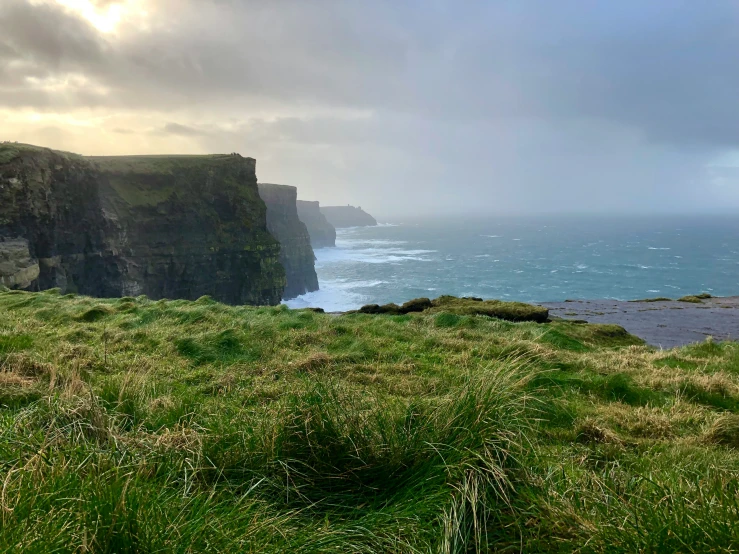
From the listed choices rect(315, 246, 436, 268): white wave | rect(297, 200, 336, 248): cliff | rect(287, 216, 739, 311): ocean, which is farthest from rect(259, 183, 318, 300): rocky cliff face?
rect(297, 200, 336, 248): cliff

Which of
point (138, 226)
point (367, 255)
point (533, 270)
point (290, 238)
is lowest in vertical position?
point (367, 255)

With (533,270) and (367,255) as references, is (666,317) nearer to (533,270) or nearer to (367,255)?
(533,270)

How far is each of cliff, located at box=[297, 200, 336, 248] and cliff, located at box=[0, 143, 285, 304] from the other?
112126 millimetres

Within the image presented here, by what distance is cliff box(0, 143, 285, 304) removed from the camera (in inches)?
1777

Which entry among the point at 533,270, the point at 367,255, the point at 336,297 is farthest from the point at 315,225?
the point at 533,270

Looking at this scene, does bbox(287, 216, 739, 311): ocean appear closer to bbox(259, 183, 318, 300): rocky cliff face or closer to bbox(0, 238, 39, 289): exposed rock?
bbox(259, 183, 318, 300): rocky cliff face

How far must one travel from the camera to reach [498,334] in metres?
12.9

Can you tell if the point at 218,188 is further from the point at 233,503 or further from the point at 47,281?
the point at 233,503

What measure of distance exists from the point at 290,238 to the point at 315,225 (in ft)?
258

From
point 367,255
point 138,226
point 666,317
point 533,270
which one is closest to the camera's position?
point 666,317

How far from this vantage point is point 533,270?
10588 centimetres

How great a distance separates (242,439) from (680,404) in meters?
6.44

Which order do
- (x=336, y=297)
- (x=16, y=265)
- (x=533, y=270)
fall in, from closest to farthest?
(x=16, y=265) → (x=336, y=297) → (x=533, y=270)

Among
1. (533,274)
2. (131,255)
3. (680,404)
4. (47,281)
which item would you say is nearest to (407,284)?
(533,274)
